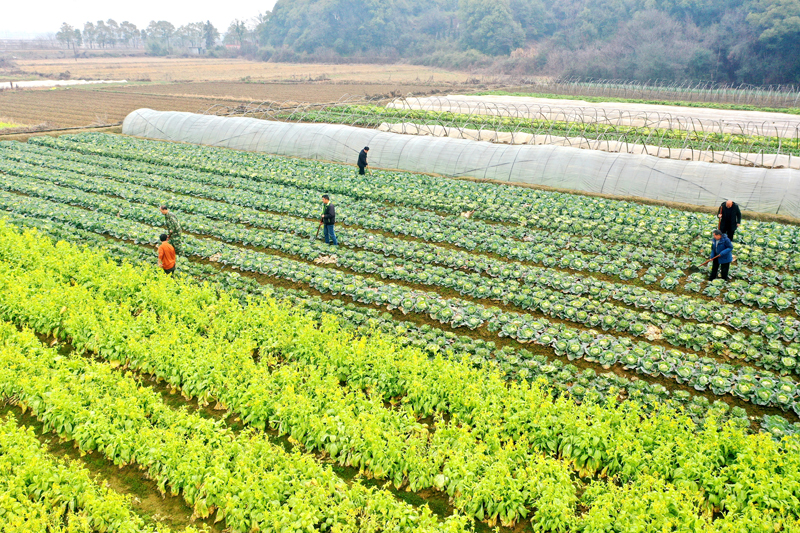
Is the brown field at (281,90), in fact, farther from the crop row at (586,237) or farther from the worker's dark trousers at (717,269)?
the worker's dark trousers at (717,269)

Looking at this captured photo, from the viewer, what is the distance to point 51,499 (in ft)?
24.2

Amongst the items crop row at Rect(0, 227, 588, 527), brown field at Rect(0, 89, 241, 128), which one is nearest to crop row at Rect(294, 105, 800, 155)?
brown field at Rect(0, 89, 241, 128)

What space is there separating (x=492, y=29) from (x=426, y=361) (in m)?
93.5

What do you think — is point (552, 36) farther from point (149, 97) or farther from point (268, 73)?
point (149, 97)

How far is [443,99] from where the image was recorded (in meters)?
47.2

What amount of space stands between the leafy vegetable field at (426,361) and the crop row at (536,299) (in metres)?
0.06

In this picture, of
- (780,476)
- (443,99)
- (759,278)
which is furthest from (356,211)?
(443,99)

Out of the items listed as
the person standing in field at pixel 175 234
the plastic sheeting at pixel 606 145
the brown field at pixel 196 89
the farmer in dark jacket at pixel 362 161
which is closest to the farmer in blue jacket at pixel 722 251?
the plastic sheeting at pixel 606 145

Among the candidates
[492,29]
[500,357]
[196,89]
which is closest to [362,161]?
[500,357]

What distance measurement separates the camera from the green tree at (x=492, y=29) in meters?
91.8

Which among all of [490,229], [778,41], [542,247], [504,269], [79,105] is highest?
[778,41]

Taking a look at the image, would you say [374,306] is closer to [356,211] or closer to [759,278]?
[356,211]

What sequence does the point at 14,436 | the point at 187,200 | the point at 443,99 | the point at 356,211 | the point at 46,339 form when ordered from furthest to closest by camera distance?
the point at 443,99
the point at 187,200
the point at 356,211
the point at 46,339
the point at 14,436

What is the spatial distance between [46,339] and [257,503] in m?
7.78
